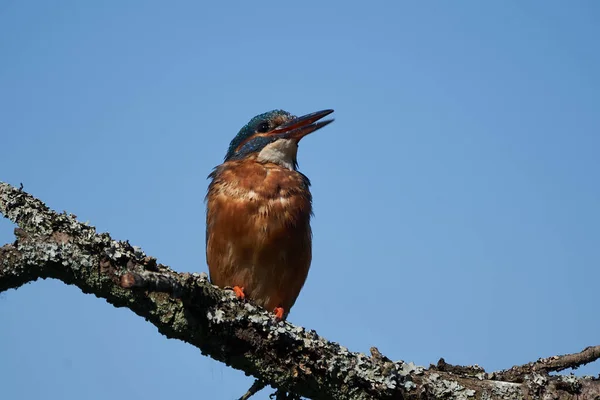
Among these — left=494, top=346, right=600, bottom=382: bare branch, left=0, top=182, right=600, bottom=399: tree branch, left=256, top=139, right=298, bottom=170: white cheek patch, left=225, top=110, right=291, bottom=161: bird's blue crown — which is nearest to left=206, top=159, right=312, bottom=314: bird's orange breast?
left=256, top=139, right=298, bottom=170: white cheek patch

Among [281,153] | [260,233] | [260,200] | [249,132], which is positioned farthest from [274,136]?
[260,233]

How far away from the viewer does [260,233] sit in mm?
7133

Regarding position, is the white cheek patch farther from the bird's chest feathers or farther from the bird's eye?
the bird's eye

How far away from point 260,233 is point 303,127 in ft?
7.43

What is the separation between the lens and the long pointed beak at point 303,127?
28.9 feet

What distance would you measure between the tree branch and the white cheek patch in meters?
3.91

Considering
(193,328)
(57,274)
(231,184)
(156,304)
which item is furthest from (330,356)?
(231,184)

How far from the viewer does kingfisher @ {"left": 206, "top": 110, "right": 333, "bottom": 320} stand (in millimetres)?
7176

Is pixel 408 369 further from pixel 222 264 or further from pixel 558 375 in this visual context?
pixel 222 264

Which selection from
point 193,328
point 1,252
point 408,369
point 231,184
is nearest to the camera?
point 1,252

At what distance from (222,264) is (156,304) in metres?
3.34

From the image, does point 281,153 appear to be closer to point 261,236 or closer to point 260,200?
point 260,200

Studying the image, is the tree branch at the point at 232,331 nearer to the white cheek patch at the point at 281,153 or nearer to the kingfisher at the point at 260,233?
the kingfisher at the point at 260,233

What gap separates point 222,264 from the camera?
7363 mm
